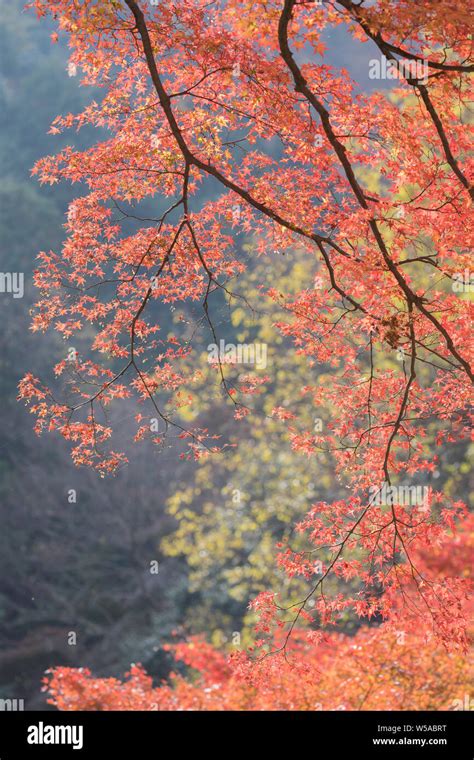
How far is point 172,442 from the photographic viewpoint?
12.8 metres

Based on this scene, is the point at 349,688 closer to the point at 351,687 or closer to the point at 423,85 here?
the point at 351,687

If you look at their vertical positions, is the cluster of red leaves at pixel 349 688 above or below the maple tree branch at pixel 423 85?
below

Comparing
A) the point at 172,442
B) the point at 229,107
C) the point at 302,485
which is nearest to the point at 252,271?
the point at 172,442

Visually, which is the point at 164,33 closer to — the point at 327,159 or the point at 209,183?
the point at 327,159

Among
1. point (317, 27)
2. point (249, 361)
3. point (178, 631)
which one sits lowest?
point (178, 631)

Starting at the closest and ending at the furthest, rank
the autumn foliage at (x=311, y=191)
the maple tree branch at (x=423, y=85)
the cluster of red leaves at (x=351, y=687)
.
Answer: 1. the maple tree branch at (x=423, y=85)
2. the autumn foliage at (x=311, y=191)
3. the cluster of red leaves at (x=351, y=687)

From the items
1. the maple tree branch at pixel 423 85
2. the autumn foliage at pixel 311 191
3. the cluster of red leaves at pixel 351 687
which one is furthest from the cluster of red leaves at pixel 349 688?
the maple tree branch at pixel 423 85

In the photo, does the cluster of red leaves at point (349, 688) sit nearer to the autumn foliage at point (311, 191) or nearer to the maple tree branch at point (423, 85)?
the autumn foliage at point (311, 191)

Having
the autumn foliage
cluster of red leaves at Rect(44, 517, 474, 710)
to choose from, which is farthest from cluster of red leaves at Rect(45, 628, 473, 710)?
the autumn foliage

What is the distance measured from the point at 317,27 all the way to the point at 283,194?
873 millimetres

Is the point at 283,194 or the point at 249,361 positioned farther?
the point at 249,361

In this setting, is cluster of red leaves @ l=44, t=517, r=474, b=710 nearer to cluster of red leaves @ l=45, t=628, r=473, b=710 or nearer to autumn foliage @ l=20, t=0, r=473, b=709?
cluster of red leaves @ l=45, t=628, r=473, b=710

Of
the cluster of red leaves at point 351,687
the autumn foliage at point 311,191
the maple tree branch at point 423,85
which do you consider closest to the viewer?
the maple tree branch at point 423,85
